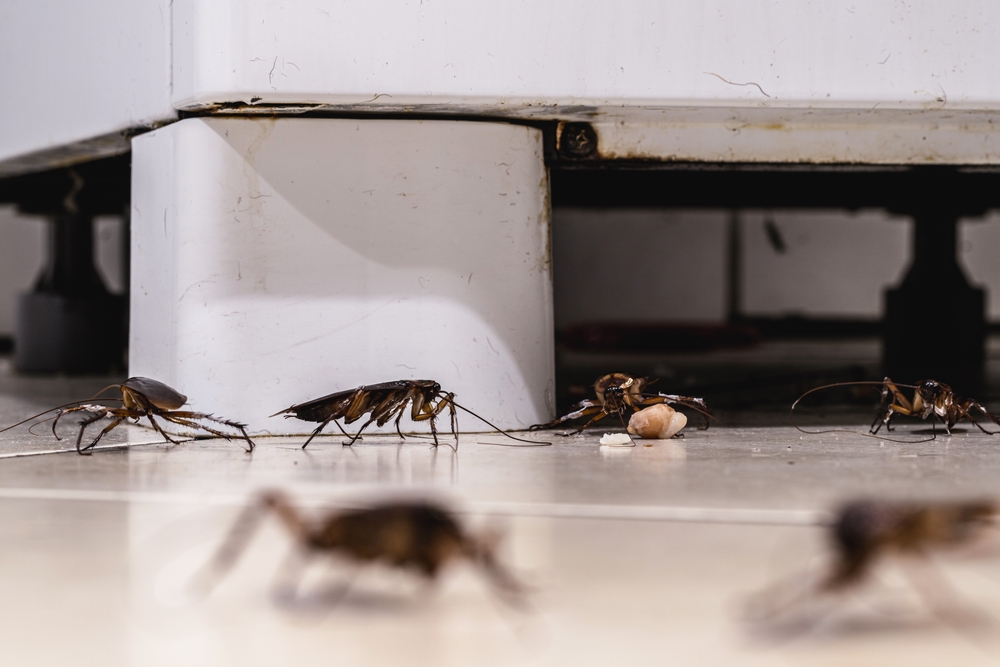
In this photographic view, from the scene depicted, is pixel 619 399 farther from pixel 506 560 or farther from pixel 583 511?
pixel 506 560

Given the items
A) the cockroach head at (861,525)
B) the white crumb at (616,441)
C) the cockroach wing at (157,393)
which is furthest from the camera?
the white crumb at (616,441)

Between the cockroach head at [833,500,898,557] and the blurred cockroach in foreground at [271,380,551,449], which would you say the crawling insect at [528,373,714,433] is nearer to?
the blurred cockroach in foreground at [271,380,551,449]

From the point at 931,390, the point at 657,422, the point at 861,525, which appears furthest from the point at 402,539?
the point at 931,390

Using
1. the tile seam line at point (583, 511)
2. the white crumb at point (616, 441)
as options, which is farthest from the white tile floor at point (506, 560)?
the white crumb at point (616, 441)

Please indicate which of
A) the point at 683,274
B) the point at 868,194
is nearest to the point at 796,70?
the point at 868,194

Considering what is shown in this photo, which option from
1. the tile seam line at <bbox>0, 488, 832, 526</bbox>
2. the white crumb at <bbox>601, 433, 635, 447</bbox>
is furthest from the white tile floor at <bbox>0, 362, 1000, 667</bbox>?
the white crumb at <bbox>601, 433, 635, 447</bbox>

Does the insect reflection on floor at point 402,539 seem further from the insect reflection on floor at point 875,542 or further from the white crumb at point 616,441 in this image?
the white crumb at point 616,441
